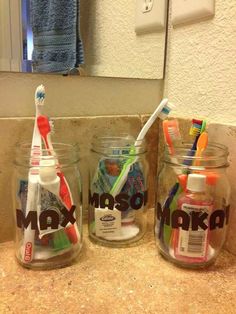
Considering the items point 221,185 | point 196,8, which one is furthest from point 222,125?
point 196,8

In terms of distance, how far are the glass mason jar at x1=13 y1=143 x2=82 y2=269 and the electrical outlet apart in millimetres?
320

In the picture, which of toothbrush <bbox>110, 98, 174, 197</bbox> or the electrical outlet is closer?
toothbrush <bbox>110, 98, 174, 197</bbox>

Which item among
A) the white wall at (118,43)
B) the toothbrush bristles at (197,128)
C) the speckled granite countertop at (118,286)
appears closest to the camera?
the speckled granite countertop at (118,286)

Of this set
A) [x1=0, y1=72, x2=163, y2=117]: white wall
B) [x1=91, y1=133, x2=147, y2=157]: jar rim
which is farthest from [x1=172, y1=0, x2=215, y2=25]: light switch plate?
[x1=91, y1=133, x2=147, y2=157]: jar rim

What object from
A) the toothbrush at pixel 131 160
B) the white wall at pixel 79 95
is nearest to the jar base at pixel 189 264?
the toothbrush at pixel 131 160

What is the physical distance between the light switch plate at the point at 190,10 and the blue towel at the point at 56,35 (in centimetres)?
18

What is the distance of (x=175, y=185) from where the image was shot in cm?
44

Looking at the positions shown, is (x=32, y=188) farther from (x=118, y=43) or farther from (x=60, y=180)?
(x=118, y=43)

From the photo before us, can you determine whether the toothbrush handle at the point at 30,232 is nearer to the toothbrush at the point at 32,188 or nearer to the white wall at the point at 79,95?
the toothbrush at the point at 32,188

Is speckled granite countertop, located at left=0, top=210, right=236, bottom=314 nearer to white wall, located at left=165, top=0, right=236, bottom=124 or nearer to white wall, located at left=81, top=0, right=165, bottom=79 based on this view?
white wall, located at left=165, top=0, right=236, bottom=124

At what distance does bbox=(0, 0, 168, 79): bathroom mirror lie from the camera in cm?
49

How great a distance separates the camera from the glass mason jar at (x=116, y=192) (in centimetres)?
48

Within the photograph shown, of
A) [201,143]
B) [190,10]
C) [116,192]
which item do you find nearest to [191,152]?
[201,143]

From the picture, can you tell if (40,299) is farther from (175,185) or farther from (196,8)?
(196,8)
